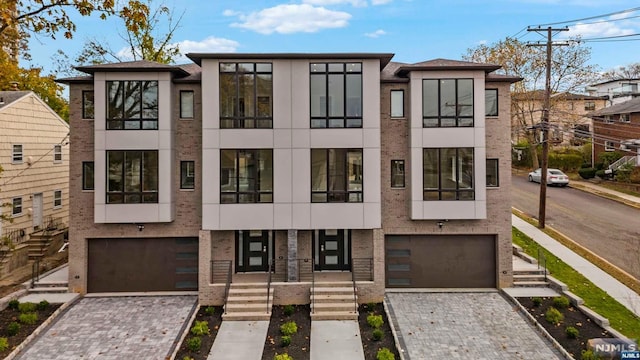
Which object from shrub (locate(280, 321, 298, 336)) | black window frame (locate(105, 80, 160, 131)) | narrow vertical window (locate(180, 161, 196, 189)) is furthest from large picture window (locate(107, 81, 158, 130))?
shrub (locate(280, 321, 298, 336))

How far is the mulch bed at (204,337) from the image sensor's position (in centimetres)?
1059

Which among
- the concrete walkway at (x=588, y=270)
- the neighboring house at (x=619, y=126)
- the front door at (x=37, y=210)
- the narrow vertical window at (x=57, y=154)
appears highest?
the neighboring house at (x=619, y=126)

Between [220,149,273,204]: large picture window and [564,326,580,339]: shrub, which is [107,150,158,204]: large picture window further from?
[564,326,580,339]: shrub

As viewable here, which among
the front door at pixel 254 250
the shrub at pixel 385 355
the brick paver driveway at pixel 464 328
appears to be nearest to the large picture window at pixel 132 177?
the front door at pixel 254 250

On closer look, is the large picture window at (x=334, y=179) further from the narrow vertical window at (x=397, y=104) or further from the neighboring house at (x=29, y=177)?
the neighboring house at (x=29, y=177)

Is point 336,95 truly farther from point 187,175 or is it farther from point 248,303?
point 248,303

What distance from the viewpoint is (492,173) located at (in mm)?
15102

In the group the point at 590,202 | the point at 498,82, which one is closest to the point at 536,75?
the point at 590,202

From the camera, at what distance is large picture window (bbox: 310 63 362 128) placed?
558 inches

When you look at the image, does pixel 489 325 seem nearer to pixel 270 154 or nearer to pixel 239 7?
pixel 270 154

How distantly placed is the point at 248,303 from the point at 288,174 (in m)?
4.64

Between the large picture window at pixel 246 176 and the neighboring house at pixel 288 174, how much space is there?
51mm

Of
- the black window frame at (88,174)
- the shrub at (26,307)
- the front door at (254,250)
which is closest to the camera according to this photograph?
the shrub at (26,307)

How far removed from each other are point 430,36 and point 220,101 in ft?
47.7
